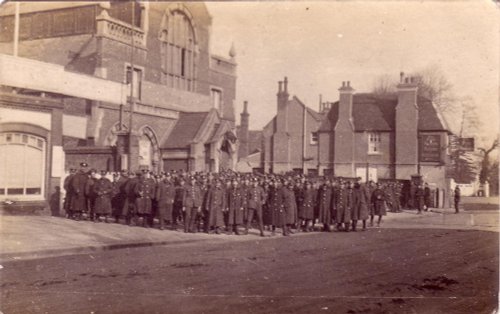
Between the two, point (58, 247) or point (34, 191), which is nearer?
point (58, 247)

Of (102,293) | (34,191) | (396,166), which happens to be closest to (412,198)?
(396,166)

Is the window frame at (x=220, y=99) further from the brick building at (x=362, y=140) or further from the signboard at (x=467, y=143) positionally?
the signboard at (x=467, y=143)

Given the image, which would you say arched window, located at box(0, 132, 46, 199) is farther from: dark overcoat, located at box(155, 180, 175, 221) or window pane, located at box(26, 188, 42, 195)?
dark overcoat, located at box(155, 180, 175, 221)

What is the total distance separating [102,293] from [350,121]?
1032cm

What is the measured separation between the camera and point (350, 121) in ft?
49.8

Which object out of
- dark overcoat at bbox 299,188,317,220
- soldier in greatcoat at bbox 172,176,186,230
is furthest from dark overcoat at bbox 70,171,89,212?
dark overcoat at bbox 299,188,317,220

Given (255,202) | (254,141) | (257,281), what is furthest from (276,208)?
(257,281)

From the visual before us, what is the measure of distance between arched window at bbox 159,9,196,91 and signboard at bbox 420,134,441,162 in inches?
294

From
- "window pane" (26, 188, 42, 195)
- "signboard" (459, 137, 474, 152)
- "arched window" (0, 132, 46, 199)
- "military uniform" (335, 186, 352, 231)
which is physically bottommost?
"military uniform" (335, 186, 352, 231)

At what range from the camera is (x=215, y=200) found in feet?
44.3

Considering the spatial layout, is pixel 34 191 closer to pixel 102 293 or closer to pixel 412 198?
pixel 102 293

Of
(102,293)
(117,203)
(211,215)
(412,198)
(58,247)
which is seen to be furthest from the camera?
(412,198)

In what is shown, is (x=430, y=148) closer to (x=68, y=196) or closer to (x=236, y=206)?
(x=236, y=206)

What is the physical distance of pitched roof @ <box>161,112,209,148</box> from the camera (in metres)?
20.9
